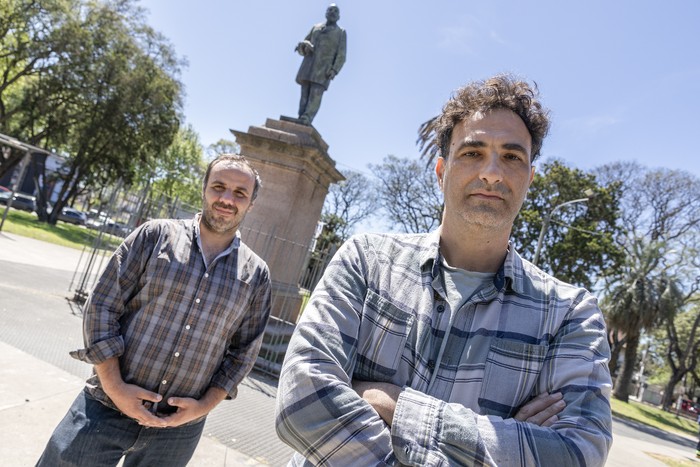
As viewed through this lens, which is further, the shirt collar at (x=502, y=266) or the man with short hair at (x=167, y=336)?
the man with short hair at (x=167, y=336)

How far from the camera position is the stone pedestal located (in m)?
6.95

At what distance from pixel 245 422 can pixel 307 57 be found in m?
5.72

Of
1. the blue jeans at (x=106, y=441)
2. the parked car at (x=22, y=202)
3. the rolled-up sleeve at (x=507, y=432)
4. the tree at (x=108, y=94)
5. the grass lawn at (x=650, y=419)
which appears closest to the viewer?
the rolled-up sleeve at (x=507, y=432)

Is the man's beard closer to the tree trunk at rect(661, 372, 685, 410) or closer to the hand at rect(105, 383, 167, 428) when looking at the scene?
the hand at rect(105, 383, 167, 428)

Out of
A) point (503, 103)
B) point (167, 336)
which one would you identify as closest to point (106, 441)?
point (167, 336)

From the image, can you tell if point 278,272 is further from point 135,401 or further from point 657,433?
point 657,433

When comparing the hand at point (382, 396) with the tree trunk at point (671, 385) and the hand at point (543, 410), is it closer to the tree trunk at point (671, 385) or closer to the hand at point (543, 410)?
the hand at point (543, 410)

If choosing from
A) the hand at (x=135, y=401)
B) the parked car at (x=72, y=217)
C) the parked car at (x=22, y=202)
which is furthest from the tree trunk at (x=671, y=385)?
the parked car at (x=22, y=202)

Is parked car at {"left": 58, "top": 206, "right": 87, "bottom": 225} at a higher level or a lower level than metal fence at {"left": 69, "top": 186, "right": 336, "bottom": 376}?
lower

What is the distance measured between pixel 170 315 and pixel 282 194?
5.04 m

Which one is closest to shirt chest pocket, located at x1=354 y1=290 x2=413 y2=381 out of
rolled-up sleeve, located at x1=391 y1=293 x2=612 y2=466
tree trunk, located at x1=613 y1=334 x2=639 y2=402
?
rolled-up sleeve, located at x1=391 y1=293 x2=612 y2=466

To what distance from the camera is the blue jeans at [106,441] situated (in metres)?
1.86

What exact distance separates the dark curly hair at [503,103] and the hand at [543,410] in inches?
32.9

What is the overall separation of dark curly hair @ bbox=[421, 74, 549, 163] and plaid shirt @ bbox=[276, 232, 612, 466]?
468 millimetres
